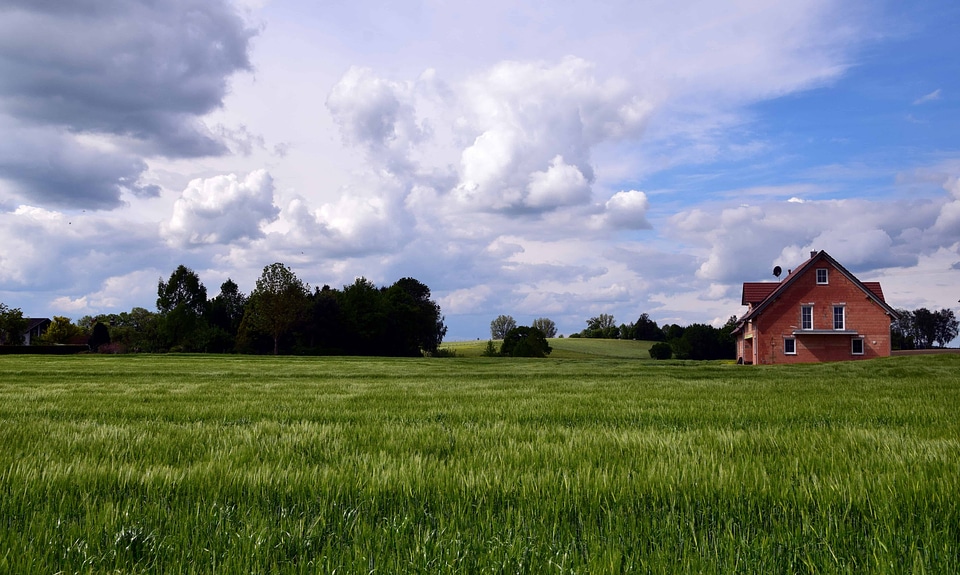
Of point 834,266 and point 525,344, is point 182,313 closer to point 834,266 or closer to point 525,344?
point 525,344

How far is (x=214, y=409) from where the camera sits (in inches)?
382

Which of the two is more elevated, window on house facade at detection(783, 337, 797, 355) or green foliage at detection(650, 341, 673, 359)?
window on house facade at detection(783, 337, 797, 355)

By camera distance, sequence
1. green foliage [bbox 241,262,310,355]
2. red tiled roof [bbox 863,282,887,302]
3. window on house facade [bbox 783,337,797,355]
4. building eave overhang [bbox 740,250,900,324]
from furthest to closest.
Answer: green foliage [bbox 241,262,310,355] < window on house facade [bbox 783,337,797,355] < red tiled roof [bbox 863,282,887,302] < building eave overhang [bbox 740,250,900,324]

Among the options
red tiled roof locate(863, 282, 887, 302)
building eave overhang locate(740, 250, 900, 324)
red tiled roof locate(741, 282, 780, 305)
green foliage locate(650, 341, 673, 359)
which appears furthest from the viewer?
green foliage locate(650, 341, 673, 359)

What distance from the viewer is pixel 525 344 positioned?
97.3 meters

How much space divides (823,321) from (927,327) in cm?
13207

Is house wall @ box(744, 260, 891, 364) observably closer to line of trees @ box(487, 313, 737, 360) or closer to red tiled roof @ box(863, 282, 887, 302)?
red tiled roof @ box(863, 282, 887, 302)

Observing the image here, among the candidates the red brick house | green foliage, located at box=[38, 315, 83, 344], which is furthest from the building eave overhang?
green foliage, located at box=[38, 315, 83, 344]

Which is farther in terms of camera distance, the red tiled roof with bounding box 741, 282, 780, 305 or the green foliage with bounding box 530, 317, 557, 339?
the green foliage with bounding box 530, 317, 557, 339

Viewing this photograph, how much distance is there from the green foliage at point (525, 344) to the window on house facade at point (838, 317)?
150ft

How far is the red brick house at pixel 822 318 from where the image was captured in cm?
5753

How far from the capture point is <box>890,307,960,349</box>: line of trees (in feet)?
513

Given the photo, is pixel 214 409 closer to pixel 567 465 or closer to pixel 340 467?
pixel 340 467

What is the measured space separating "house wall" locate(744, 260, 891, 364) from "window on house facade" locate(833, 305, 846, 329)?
33 centimetres
